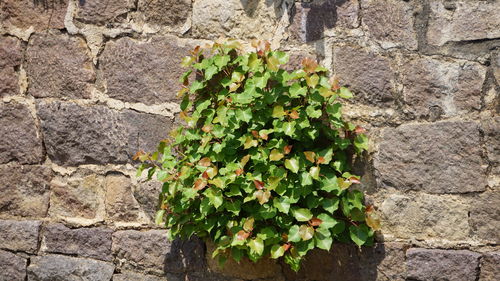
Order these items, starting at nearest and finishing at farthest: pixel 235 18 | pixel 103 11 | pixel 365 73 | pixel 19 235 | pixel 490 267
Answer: pixel 490 267, pixel 365 73, pixel 235 18, pixel 103 11, pixel 19 235

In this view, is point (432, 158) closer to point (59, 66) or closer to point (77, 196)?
point (77, 196)

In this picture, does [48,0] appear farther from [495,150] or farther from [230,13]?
[495,150]

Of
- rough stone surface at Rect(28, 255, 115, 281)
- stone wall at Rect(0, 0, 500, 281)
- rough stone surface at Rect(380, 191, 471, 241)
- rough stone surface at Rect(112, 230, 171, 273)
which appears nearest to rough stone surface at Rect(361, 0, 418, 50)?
stone wall at Rect(0, 0, 500, 281)

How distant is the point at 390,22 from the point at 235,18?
60cm

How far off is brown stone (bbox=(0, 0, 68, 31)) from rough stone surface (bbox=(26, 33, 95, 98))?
0.05 m

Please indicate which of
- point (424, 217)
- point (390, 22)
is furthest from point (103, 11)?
point (424, 217)

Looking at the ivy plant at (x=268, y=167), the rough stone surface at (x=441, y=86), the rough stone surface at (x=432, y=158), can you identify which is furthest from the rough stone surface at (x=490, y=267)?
the rough stone surface at (x=441, y=86)

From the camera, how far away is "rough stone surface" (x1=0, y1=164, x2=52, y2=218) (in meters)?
2.63

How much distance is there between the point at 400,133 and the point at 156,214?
1018mm

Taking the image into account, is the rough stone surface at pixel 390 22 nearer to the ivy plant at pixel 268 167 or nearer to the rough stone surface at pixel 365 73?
the rough stone surface at pixel 365 73

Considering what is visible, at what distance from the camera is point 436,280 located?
2201 mm

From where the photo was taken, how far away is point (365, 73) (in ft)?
7.47

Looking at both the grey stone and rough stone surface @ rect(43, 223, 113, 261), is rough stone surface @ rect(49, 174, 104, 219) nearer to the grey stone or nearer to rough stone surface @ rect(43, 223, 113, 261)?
rough stone surface @ rect(43, 223, 113, 261)

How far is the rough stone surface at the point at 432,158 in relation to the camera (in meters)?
2.18
